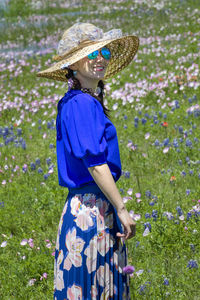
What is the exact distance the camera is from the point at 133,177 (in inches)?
233

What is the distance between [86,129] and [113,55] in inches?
41.1

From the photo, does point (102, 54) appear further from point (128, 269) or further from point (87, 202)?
point (128, 269)

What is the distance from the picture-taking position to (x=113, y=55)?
3422 mm

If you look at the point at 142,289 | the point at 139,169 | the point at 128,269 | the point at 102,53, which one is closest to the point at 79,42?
the point at 102,53

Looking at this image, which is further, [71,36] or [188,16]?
[188,16]

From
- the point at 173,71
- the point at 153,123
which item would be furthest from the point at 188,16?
the point at 153,123

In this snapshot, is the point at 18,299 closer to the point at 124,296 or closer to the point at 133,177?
the point at 124,296

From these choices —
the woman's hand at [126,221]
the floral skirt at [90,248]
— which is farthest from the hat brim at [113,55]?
the woman's hand at [126,221]

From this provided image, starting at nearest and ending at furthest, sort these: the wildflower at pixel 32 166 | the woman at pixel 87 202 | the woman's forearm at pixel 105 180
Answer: the woman's forearm at pixel 105 180 < the woman at pixel 87 202 < the wildflower at pixel 32 166

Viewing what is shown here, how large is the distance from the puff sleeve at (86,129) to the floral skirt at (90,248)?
0.30 meters

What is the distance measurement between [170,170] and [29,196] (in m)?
1.82

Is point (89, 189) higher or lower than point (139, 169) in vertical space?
lower

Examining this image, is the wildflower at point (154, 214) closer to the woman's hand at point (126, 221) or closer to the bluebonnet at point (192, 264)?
the bluebonnet at point (192, 264)

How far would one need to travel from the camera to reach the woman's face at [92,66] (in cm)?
279
